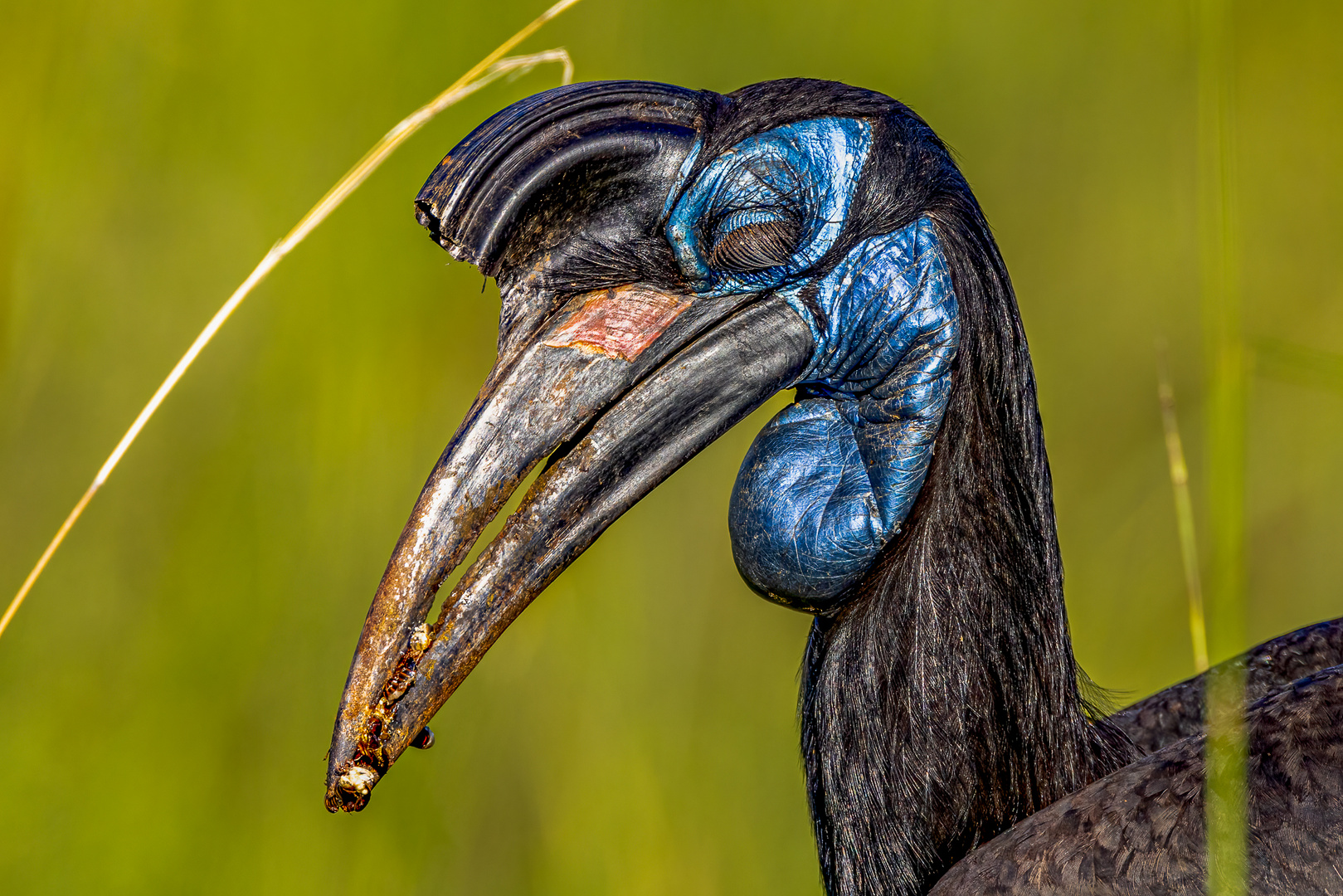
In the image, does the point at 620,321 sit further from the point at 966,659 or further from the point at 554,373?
the point at 966,659

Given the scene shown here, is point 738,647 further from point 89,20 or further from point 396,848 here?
point 89,20

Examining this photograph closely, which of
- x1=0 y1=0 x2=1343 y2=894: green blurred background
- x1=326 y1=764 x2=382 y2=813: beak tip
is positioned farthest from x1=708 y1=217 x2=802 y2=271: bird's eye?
x1=0 y1=0 x2=1343 y2=894: green blurred background

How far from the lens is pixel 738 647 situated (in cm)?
311

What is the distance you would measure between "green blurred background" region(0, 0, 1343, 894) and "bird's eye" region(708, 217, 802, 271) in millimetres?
1358

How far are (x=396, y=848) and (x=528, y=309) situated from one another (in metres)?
1.51

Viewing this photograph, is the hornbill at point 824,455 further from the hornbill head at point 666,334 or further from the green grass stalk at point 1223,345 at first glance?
the green grass stalk at point 1223,345

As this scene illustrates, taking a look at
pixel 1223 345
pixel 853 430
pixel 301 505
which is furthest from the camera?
pixel 301 505

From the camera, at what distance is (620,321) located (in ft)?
4.56

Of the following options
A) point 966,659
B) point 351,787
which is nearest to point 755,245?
point 966,659

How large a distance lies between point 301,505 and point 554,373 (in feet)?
4.38

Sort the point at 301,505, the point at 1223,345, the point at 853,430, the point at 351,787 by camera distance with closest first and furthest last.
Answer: the point at 1223,345, the point at 351,787, the point at 853,430, the point at 301,505

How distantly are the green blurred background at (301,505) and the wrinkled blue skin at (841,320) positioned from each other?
133 cm

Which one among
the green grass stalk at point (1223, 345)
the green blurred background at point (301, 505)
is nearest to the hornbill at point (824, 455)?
the green grass stalk at point (1223, 345)

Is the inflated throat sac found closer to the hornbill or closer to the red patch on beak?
the hornbill
